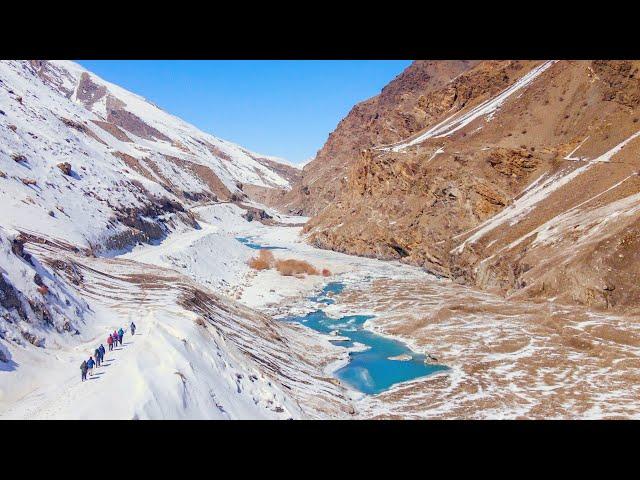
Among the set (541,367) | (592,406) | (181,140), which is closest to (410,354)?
(541,367)

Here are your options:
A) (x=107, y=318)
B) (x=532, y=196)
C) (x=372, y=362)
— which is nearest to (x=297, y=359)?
(x=372, y=362)

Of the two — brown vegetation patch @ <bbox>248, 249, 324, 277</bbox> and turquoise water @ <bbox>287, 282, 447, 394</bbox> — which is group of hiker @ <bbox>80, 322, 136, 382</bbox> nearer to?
turquoise water @ <bbox>287, 282, 447, 394</bbox>

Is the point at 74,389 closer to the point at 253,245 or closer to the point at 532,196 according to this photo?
the point at 532,196

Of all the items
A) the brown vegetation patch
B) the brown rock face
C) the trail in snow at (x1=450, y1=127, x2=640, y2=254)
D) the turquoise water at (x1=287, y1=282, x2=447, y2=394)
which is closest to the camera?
the turquoise water at (x1=287, y1=282, x2=447, y2=394)

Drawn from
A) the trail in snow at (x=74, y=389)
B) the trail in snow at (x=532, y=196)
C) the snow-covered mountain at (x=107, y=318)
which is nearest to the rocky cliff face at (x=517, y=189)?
the trail in snow at (x=532, y=196)

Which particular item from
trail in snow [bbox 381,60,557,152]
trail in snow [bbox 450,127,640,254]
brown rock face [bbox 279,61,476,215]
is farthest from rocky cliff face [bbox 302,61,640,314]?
brown rock face [bbox 279,61,476,215]

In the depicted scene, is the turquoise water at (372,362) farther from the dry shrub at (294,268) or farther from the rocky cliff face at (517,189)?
the dry shrub at (294,268)
